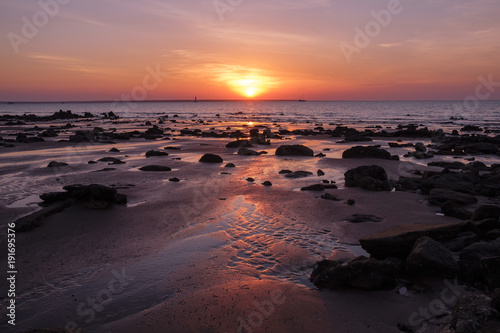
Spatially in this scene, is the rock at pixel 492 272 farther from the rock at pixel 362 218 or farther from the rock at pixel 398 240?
the rock at pixel 362 218

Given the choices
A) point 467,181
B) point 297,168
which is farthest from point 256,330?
point 297,168

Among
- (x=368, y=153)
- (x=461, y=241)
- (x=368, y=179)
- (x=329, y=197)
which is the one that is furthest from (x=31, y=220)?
(x=368, y=153)

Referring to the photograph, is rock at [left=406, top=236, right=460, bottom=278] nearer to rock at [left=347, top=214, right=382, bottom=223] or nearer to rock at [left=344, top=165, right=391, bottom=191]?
rock at [left=347, top=214, right=382, bottom=223]

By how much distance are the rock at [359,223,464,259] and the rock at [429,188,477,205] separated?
3.90 metres

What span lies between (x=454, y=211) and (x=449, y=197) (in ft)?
5.03

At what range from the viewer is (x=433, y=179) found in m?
12.6

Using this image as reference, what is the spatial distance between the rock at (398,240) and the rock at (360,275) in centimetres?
78

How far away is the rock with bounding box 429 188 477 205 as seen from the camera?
10.6 meters

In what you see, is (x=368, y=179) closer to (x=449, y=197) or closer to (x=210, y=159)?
(x=449, y=197)

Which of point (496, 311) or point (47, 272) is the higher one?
point (496, 311)

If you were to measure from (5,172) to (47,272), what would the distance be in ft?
41.1

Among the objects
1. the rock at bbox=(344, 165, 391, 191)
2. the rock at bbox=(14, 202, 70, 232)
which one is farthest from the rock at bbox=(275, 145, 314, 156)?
the rock at bbox=(14, 202, 70, 232)

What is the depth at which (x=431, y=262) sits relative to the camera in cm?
587

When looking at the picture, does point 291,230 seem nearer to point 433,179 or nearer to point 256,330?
point 256,330
